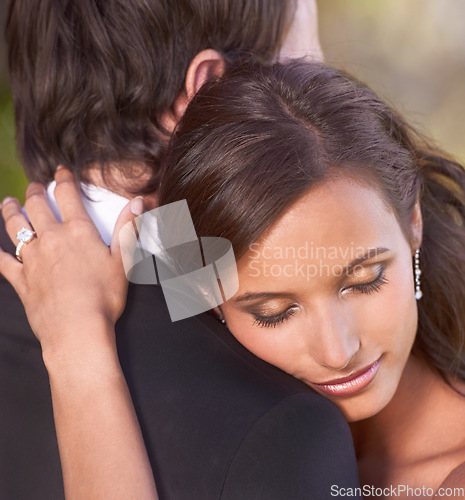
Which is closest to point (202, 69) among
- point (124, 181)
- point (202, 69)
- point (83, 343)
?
point (202, 69)

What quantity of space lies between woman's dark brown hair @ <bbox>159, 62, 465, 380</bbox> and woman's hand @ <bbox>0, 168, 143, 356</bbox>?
0.20 metres

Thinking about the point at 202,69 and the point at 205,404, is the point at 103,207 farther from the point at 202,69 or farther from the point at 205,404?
the point at 205,404

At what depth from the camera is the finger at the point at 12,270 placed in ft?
5.18

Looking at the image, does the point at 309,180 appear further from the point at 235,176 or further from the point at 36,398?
the point at 36,398

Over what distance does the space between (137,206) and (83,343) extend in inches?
15.5

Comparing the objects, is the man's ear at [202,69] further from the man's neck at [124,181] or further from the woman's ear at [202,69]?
the man's neck at [124,181]

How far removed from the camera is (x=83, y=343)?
1.39 meters

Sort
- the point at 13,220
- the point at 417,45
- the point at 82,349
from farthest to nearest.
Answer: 1. the point at 417,45
2. the point at 13,220
3. the point at 82,349

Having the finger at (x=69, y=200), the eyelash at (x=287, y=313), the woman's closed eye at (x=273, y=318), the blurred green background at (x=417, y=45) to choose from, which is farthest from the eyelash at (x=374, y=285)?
the blurred green background at (x=417, y=45)

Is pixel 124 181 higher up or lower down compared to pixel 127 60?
lower down

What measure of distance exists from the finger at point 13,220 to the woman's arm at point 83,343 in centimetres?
5

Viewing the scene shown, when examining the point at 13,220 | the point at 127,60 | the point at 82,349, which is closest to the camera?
the point at 82,349

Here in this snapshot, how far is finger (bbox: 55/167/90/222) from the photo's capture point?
1627mm

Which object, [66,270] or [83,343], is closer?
[83,343]
